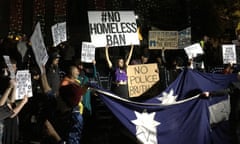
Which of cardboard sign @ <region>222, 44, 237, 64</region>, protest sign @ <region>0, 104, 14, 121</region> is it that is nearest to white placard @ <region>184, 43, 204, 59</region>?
cardboard sign @ <region>222, 44, 237, 64</region>

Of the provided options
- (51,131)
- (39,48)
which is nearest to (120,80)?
(39,48)

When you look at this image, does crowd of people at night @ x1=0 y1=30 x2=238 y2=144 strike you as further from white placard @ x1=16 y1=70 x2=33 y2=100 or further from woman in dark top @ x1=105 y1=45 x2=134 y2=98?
white placard @ x1=16 y1=70 x2=33 y2=100

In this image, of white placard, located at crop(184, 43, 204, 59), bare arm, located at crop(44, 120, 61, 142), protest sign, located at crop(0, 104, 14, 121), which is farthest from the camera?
white placard, located at crop(184, 43, 204, 59)

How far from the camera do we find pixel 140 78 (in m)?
9.59

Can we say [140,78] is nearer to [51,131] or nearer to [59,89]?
[59,89]

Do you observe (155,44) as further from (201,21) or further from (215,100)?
(201,21)

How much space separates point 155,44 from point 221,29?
7332 millimetres

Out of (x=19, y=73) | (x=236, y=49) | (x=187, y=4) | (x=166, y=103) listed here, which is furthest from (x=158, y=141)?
(x=187, y=4)

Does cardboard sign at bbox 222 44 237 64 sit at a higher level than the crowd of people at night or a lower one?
higher

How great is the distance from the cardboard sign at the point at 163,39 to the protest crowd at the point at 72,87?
67mm

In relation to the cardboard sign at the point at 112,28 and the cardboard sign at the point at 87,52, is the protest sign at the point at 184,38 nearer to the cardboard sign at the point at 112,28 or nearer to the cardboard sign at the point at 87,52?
the cardboard sign at the point at 112,28

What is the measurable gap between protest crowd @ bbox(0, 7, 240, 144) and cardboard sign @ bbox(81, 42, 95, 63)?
2cm

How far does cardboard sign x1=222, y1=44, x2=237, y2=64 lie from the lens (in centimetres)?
1102

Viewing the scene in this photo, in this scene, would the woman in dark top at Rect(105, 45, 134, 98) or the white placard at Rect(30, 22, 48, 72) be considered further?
the woman in dark top at Rect(105, 45, 134, 98)
